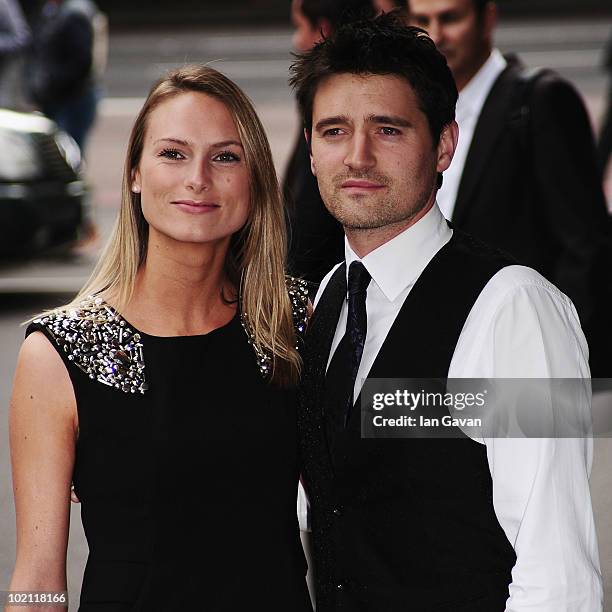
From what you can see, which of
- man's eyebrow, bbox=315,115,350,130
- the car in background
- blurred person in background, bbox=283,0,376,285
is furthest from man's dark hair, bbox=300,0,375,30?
the car in background

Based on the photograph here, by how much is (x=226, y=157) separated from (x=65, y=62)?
916cm

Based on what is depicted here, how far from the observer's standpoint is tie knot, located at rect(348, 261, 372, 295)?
9.31 feet

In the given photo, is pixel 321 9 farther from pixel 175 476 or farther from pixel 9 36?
pixel 9 36

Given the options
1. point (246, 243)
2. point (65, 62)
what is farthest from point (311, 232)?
point (65, 62)

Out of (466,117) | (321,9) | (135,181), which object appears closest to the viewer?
(135,181)

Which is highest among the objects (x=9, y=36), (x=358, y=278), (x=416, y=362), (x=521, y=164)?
(x=9, y=36)

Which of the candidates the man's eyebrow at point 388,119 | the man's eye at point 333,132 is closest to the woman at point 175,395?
the man's eye at point 333,132

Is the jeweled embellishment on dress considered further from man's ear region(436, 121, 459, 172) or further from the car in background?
the car in background

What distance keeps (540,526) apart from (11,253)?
6.69m

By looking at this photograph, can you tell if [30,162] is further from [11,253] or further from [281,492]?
[281,492]

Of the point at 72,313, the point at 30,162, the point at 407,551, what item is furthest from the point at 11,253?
the point at 407,551

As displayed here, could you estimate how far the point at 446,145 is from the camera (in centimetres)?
302

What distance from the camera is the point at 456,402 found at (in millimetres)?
2568
